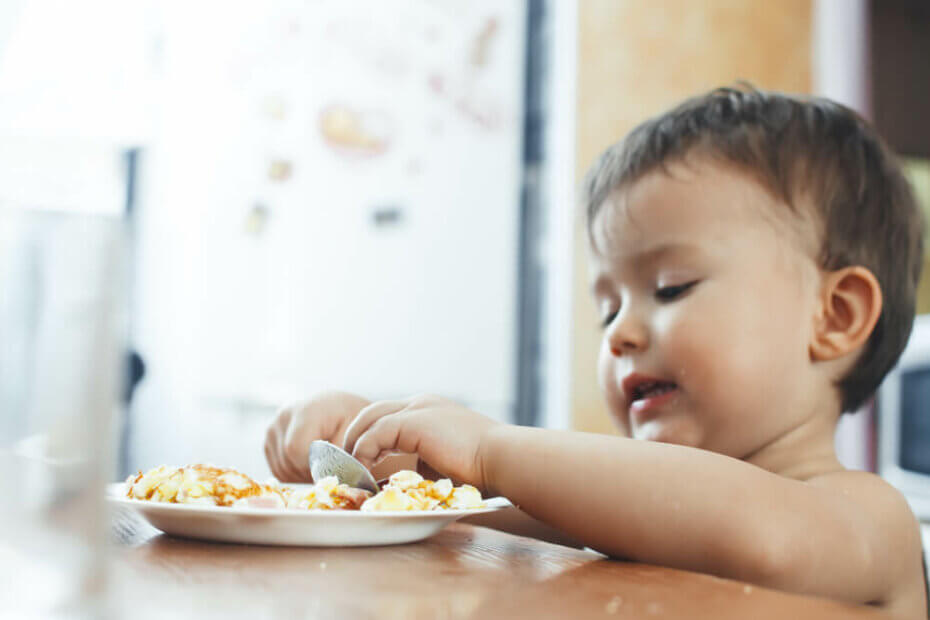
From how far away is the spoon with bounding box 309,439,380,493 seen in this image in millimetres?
596

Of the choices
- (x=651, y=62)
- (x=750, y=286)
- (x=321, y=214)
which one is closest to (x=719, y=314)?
(x=750, y=286)

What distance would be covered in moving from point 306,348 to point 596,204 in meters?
1.83

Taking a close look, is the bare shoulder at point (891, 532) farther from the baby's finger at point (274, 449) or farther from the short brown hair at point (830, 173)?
the baby's finger at point (274, 449)

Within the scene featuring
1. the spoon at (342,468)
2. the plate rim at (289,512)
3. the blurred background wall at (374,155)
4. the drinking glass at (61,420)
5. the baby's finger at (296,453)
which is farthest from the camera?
the blurred background wall at (374,155)

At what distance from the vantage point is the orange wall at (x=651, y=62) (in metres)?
2.90

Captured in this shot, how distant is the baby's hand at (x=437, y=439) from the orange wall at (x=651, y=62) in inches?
89.2

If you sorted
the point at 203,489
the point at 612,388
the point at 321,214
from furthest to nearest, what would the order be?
the point at 321,214 < the point at 612,388 < the point at 203,489

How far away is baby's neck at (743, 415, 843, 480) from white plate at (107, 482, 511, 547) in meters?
0.55

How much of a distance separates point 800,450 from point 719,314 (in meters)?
0.17

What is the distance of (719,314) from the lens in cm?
94

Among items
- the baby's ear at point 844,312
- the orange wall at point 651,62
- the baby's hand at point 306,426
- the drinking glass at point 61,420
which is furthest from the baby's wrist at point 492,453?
the orange wall at point 651,62

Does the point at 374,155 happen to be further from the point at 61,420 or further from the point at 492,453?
the point at 61,420

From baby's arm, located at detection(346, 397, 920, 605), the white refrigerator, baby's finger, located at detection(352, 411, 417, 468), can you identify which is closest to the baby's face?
baby's arm, located at detection(346, 397, 920, 605)

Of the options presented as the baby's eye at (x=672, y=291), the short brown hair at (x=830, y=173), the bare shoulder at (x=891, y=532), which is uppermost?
the short brown hair at (x=830, y=173)
